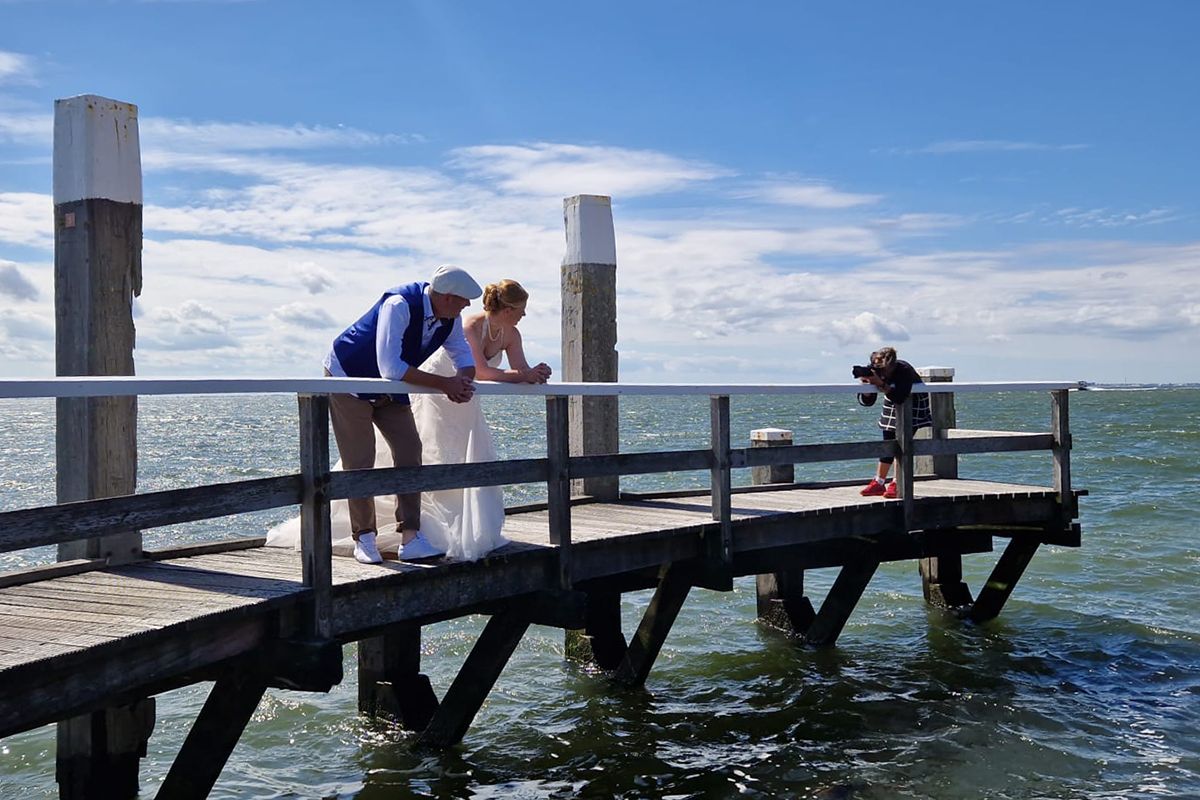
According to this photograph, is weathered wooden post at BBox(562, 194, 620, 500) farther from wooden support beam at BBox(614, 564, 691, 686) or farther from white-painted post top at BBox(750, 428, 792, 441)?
white-painted post top at BBox(750, 428, 792, 441)

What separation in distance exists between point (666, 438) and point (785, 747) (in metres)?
44.6

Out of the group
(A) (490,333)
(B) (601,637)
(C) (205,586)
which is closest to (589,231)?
(A) (490,333)

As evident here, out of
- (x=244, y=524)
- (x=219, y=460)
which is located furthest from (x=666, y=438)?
(x=244, y=524)

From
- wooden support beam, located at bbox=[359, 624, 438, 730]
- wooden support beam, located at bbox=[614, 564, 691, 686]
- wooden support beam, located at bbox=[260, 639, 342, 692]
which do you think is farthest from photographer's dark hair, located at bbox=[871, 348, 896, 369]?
wooden support beam, located at bbox=[260, 639, 342, 692]

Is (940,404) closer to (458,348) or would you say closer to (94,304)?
(458,348)

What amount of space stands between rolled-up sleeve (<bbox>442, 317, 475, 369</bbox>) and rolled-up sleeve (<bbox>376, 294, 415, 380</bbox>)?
412 mm

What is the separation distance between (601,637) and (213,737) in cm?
→ 438

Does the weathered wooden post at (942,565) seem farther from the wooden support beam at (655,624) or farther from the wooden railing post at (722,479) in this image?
the wooden railing post at (722,479)

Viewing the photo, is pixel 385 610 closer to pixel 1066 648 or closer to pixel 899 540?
pixel 899 540

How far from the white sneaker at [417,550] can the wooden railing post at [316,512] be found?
0.77m

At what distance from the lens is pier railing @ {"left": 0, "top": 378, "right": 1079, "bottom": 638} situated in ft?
13.5

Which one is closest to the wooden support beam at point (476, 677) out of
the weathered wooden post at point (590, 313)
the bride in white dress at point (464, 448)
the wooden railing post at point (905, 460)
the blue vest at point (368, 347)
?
the bride in white dress at point (464, 448)

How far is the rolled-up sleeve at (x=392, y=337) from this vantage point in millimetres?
5387

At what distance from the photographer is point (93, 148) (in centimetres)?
563
